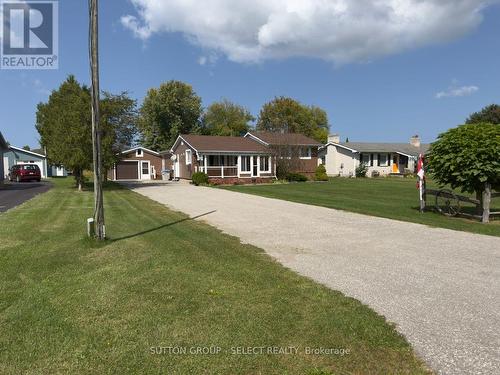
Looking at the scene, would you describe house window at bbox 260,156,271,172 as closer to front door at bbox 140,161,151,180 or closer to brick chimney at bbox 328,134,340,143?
brick chimney at bbox 328,134,340,143

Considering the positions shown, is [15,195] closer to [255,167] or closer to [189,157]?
[189,157]

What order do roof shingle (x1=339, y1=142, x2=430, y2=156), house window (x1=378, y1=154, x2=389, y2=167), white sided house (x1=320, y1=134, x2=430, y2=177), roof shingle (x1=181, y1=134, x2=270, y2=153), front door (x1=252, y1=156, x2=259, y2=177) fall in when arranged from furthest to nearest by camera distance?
house window (x1=378, y1=154, x2=389, y2=167), roof shingle (x1=339, y1=142, x2=430, y2=156), white sided house (x1=320, y1=134, x2=430, y2=177), front door (x1=252, y1=156, x2=259, y2=177), roof shingle (x1=181, y1=134, x2=270, y2=153)

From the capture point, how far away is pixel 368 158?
45.9 m

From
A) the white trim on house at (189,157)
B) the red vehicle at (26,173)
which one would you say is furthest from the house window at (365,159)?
the red vehicle at (26,173)

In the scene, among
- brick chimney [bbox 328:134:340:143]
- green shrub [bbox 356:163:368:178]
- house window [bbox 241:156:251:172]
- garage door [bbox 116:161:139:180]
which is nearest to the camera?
house window [bbox 241:156:251:172]

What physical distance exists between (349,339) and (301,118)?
67360 mm

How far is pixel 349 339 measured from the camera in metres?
3.73

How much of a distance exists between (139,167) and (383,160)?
2849cm

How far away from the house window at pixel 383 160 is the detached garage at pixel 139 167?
1013 inches

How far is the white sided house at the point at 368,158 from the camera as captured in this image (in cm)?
4503

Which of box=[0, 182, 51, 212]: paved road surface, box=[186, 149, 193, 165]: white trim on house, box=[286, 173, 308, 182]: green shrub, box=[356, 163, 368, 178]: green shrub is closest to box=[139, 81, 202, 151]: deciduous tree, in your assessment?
box=[186, 149, 193, 165]: white trim on house

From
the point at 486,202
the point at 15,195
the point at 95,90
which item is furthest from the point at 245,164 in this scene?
the point at 95,90

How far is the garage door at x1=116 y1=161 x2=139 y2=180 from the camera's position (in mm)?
44625
